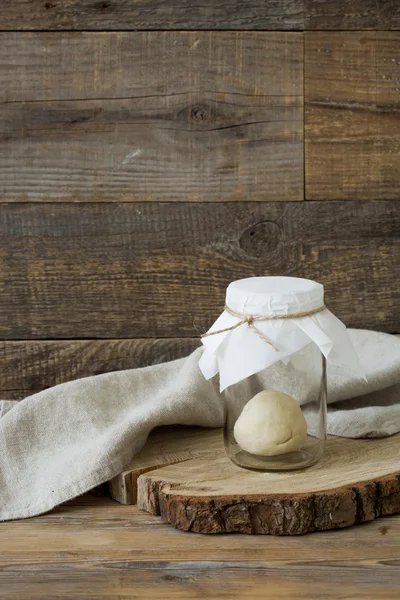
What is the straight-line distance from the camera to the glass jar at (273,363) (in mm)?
923

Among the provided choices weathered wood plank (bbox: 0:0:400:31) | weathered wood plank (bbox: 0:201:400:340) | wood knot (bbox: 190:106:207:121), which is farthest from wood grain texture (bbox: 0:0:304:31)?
weathered wood plank (bbox: 0:201:400:340)

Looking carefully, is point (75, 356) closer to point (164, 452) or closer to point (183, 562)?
point (164, 452)

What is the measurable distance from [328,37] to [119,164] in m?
0.38

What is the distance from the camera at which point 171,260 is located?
1.28 m

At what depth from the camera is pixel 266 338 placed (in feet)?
3.01

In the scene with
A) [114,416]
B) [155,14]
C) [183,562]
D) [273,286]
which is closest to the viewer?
[183,562]

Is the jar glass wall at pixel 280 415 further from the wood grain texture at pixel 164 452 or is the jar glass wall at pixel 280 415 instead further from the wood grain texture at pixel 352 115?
the wood grain texture at pixel 352 115

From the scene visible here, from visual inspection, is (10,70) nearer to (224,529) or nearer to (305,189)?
(305,189)

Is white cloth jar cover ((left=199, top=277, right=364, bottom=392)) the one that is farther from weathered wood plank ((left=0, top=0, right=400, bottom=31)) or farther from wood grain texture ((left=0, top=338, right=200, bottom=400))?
weathered wood plank ((left=0, top=0, right=400, bottom=31))

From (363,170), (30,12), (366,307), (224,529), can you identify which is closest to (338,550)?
(224,529)

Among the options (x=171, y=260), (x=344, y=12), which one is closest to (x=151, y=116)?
(x=171, y=260)

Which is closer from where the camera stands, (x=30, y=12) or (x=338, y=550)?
(x=338, y=550)

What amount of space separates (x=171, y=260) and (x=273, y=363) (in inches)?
14.2

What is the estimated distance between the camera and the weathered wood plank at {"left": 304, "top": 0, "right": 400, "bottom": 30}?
3.99 feet
